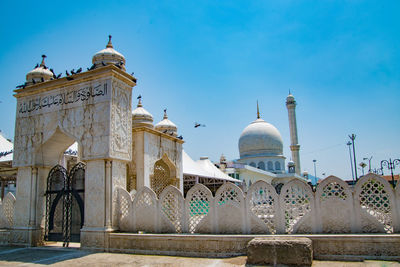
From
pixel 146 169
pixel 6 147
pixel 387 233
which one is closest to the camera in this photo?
pixel 387 233

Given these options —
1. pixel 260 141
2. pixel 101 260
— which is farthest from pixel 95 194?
pixel 260 141

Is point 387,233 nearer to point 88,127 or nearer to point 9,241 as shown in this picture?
point 88,127

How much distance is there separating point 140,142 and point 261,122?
139ft

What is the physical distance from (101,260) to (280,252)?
3.75m

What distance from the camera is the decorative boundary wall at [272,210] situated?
597 cm

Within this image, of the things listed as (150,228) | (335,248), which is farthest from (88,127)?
(335,248)

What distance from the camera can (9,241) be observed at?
8805 millimetres

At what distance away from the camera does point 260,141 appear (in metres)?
48.1

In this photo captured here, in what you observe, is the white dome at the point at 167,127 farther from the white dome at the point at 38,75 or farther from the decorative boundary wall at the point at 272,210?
the decorative boundary wall at the point at 272,210

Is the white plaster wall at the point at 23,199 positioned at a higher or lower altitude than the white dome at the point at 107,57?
lower

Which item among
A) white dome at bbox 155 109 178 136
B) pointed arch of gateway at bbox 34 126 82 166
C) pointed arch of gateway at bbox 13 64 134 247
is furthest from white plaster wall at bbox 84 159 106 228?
white dome at bbox 155 109 178 136

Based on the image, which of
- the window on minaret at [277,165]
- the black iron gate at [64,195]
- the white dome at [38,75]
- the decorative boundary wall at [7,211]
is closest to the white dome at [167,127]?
the black iron gate at [64,195]

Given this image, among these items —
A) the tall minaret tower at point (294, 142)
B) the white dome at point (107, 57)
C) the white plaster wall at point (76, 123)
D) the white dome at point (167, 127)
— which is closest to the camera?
the white plaster wall at point (76, 123)

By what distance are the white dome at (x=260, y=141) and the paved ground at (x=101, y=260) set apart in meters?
42.6
